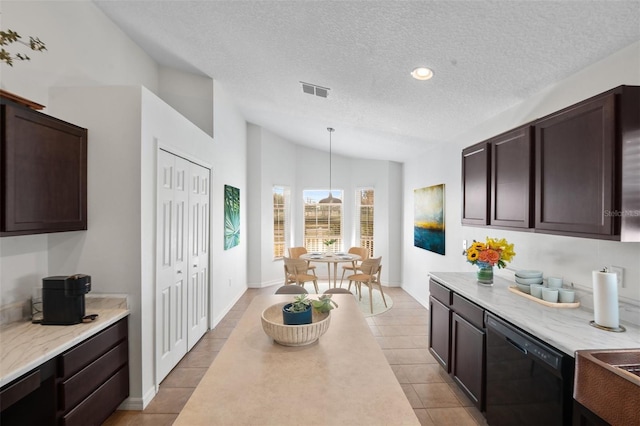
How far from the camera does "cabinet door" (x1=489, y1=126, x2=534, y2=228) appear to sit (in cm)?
217

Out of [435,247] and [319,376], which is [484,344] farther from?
[435,247]

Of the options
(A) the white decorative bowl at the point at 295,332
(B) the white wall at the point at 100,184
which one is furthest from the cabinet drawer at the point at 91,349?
(A) the white decorative bowl at the point at 295,332

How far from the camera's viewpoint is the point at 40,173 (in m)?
1.94

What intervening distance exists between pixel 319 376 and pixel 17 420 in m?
1.82

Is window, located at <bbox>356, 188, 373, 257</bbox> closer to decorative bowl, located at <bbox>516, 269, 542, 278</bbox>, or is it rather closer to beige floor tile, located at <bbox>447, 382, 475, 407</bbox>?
beige floor tile, located at <bbox>447, 382, 475, 407</bbox>

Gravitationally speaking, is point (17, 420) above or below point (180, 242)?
below

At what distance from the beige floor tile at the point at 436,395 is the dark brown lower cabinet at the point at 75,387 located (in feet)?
7.99

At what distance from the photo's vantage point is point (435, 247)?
15.4ft

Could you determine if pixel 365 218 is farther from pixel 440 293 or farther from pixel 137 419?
pixel 137 419

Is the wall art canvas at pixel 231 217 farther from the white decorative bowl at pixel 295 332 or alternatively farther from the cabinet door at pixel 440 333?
the white decorative bowl at pixel 295 332

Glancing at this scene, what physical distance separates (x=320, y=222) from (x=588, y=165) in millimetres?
5702

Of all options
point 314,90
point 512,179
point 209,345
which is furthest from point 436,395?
point 314,90

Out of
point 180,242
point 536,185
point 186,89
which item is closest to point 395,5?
point 536,185

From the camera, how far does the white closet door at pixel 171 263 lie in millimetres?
2719
